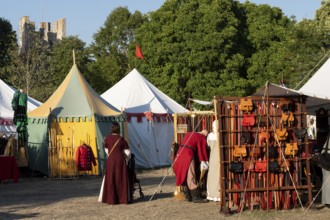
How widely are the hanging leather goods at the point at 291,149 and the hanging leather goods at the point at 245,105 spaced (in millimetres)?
853

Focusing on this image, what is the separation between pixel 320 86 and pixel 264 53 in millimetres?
28680

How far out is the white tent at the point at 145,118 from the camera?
74.9ft

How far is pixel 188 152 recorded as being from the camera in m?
12.0

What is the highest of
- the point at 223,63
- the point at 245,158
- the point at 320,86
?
the point at 223,63

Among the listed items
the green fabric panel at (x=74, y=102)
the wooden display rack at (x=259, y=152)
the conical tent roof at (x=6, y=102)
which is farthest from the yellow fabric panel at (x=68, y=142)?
the wooden display rack at (x=259, y=152)

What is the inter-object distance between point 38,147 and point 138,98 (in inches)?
200

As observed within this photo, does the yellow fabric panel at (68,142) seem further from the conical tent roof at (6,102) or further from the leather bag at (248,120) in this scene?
the leather bag at (248,120)

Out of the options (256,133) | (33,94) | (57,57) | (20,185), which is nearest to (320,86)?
(256,133)

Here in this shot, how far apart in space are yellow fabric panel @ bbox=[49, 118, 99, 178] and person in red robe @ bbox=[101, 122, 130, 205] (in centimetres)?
730

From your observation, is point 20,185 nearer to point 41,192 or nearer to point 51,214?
point 41,192

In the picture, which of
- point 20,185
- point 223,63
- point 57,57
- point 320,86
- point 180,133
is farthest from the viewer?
point 57,57

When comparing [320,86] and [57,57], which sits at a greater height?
[57,57]

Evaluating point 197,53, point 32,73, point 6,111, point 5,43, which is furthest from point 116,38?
point 6,111

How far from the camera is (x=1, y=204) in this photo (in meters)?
12.5
